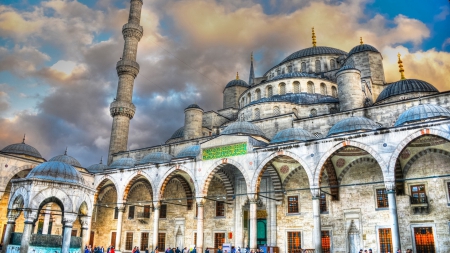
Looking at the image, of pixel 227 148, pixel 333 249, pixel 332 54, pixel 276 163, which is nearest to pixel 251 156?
pixel 227 148

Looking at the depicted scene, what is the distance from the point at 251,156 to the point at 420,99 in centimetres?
639

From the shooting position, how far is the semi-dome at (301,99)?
17.8 metres

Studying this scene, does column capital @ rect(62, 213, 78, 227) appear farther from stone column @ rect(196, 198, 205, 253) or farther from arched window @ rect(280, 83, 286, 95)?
A: arched window @ rect(280, 83, 286, 95)

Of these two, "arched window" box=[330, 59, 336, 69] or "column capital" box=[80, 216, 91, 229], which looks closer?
"column capital" box=[80, 216, 91, 229]

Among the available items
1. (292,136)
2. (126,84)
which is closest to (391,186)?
(292,136)

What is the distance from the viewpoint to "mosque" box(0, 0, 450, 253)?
10094 millimetres

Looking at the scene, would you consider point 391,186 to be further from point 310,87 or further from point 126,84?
point 126,84

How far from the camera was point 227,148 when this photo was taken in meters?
14.0

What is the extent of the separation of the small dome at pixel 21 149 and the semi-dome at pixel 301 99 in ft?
38.7

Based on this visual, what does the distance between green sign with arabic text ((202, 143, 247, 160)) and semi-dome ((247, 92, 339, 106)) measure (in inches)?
188

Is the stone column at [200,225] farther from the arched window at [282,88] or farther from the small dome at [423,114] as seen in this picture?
the arched window at [282,88]

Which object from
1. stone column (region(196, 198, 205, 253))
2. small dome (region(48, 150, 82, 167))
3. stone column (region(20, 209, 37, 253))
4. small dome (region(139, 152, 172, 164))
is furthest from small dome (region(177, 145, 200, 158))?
stone column (region(20, 209, 37, 253))

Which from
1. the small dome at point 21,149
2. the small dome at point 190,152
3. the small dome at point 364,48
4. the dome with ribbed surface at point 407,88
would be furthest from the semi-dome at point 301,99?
the small dome at point 21,149

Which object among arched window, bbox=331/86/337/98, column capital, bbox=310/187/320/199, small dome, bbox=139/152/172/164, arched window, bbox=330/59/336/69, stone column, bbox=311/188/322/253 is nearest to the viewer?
stone column, bbox=311/188/322/253
